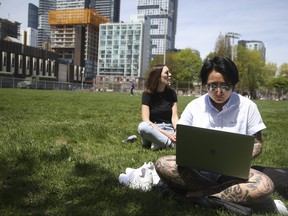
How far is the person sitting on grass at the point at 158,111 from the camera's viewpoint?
213 inches

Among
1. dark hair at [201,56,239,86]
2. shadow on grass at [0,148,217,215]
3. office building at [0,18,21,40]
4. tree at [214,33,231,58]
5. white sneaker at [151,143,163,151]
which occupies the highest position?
office building at [0,18,21,40]

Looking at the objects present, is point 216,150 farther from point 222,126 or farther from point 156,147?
point 156,147

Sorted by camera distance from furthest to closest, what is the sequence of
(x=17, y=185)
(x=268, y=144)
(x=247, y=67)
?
(x=247, y=67) < (x=268, y=144) < (x=17, y=185)

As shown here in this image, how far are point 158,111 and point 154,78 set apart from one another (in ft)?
1.92

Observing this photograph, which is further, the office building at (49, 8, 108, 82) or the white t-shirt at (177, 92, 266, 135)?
the office building at (49, 8, 108, 82)

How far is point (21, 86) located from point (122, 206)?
136 feet

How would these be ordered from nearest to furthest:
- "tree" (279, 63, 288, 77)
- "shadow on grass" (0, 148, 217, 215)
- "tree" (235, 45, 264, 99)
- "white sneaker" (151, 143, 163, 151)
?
"shadow on grass" (0, 148, 217, 215) → "white sneaker" (151, 143, 163, 151) → "tree" (235, 45, 264, 99) → "tree" (279, 63, 288, 77)

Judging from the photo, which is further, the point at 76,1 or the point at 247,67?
the point at 76,1

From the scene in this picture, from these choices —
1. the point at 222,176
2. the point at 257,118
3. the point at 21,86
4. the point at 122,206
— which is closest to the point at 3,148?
the point at 122,206

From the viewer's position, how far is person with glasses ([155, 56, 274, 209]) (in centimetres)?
282

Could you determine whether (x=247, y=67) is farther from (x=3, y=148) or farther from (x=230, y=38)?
(x=3, y=148)

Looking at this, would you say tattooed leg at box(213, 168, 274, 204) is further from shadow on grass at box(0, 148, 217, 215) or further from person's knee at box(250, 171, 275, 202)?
shadow on grass at box(0, 148, 217, 215)

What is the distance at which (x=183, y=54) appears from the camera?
76438 mm

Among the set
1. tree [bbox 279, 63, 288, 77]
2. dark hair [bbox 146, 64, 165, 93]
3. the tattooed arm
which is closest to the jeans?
dark hair [bbox 146, 64, 165, 93]
